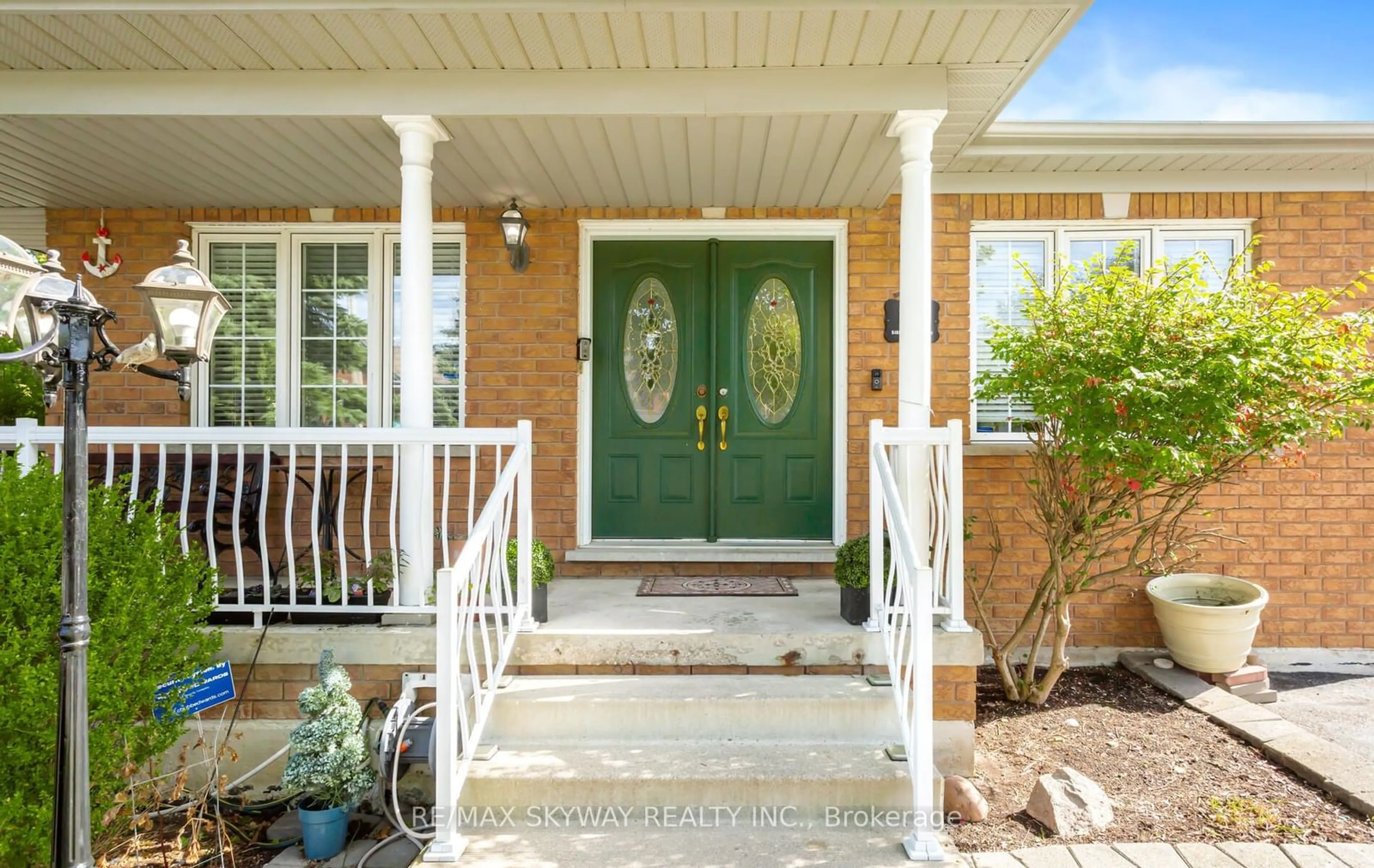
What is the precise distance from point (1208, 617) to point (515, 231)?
15.1 ft

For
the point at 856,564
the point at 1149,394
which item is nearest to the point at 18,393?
the point at 856,564

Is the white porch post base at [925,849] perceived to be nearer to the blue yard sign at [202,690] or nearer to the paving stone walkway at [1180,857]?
the paving stone walkway at [1180,857]

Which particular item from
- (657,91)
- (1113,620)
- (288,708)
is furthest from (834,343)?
(288,708)

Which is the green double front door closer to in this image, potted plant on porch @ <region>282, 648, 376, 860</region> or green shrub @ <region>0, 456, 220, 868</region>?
potted plant on porch @ <region>282, 648, 376, 860</region>

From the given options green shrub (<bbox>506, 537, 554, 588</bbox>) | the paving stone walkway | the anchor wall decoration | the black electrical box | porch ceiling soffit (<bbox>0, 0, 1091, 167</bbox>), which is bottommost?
the paving stone walkway

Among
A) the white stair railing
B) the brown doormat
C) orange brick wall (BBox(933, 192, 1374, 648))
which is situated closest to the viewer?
the white stair railing

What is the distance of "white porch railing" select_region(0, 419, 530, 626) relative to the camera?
321 centimetres

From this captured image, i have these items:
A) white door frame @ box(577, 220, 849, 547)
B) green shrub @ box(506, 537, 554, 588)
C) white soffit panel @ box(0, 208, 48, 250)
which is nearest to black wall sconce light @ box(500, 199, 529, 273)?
white door frame @ box(577, 220, 849, 547)

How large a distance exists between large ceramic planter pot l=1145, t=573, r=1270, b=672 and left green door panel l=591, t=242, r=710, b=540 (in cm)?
281

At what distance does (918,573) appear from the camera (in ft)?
8.30

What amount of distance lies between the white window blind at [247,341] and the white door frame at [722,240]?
2.01 m

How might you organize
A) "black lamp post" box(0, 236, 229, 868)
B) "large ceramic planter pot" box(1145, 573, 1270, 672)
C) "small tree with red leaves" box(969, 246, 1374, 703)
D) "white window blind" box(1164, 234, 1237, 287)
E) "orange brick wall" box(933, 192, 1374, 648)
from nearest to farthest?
"black lamp post" box(0, 236, 229, 868) < "small tree with red leaves" box(969, 246, 1374, 703) < "large ceramic planter pot" box(1145, 573, 1270, 672) < "orange brick wall" box(933, 192, 1374, 648) < "white window blind" box(1164, 234, 1237, 287)

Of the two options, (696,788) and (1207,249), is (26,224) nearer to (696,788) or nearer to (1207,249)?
(696,788)

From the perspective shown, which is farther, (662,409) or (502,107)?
(662,409)
